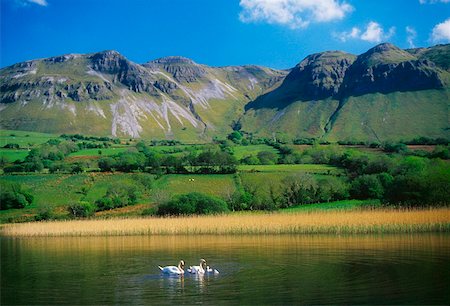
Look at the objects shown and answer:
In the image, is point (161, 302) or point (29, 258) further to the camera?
point (29, 258)

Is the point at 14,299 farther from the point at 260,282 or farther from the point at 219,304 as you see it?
the point at 260,282

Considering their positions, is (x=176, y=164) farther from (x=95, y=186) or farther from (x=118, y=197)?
(x=118, y=197)

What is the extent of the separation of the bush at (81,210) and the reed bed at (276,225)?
21.8 meters

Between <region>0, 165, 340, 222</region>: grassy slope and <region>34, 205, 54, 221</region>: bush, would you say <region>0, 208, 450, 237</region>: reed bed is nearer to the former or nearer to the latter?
<region>34, 205, 54, 221</region>: bush

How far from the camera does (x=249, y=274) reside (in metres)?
31.0

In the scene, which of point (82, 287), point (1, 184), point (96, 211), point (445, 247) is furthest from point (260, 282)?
point (1, 184)

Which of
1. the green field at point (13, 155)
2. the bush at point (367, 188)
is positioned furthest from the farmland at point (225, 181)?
the green field at point (13, 155)

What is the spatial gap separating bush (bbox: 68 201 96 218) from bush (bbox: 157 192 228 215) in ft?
66.3

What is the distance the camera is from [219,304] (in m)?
22.9

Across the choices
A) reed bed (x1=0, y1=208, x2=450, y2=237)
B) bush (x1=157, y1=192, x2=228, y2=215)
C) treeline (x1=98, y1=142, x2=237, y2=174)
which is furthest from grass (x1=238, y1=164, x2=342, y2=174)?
reed bed (x1=0, y1=208, x2=450, y2=237)

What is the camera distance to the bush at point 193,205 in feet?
273

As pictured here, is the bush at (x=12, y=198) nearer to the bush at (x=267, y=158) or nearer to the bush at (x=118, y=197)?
the bush at (x=118, y=197)

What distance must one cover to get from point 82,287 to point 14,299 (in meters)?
3.78

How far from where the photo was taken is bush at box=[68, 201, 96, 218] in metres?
97.8
